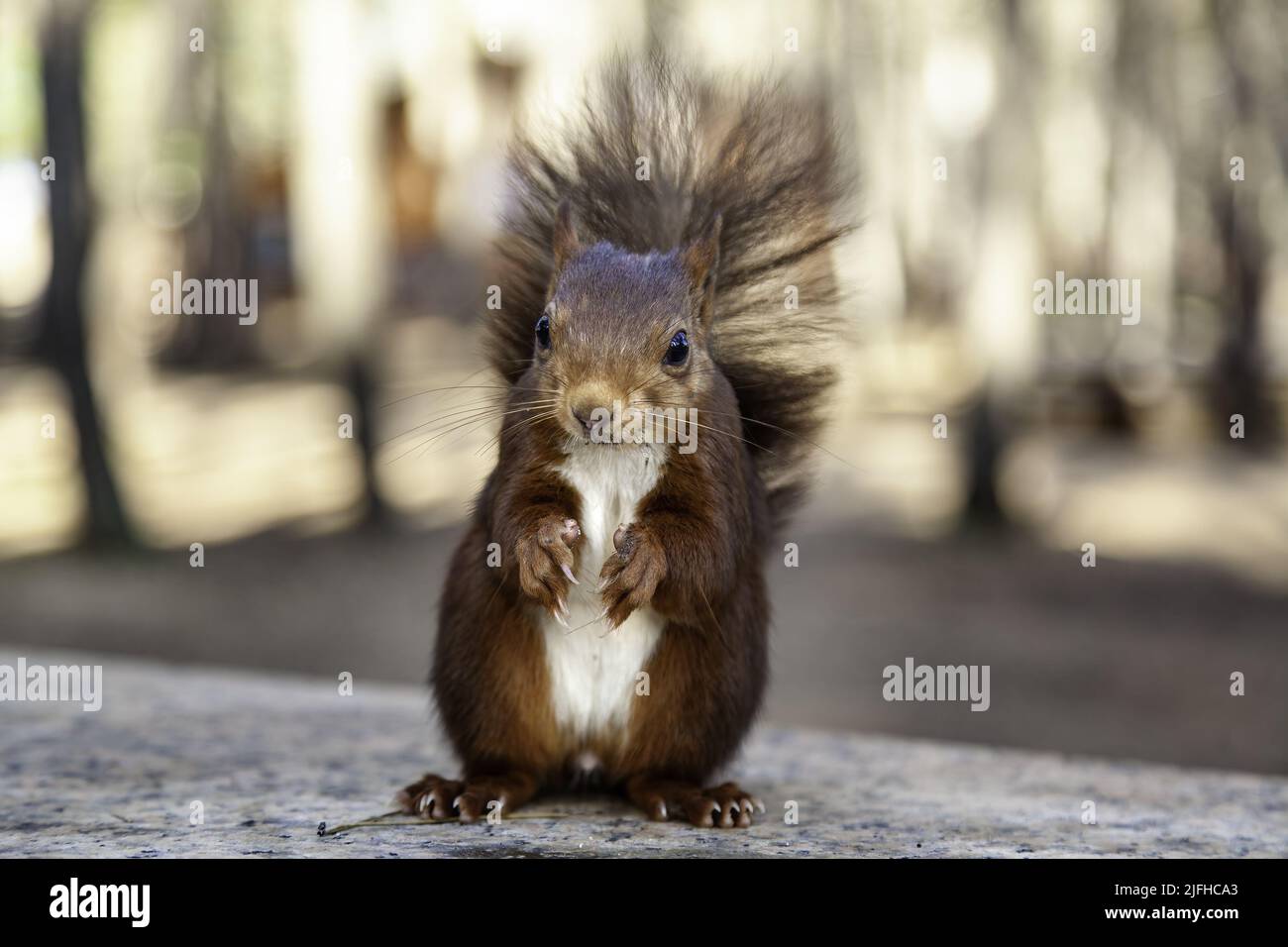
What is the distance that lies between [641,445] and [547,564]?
0.93ft

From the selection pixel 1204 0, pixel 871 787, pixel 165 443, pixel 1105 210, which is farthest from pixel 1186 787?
pixel 1105 210

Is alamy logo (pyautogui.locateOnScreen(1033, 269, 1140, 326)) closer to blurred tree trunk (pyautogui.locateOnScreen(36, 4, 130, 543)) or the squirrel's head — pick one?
the squirrel's head

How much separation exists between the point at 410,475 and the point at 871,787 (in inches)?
475

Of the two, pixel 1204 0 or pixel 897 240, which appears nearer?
pixel 1204 0

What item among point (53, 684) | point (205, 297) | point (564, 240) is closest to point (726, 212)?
point (564, 240)

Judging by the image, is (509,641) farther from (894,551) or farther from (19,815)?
(894,551)

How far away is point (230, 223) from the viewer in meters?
24.4

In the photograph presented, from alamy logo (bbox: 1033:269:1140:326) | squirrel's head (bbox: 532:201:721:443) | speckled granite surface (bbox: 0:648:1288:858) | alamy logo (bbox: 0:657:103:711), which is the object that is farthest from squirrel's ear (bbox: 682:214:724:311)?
alamy logo (bbox: 1033:269:1140:326)

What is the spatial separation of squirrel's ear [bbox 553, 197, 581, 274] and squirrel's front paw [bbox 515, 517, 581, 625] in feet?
2.01

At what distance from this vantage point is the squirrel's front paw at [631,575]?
2736 millimetres

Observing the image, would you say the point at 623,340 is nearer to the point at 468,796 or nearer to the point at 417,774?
the point at 468,796

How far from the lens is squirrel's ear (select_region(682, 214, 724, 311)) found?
10.1 ft

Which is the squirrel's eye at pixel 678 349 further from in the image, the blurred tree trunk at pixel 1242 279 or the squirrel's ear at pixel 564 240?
the blurred tree trunk at pixel 1242 279
